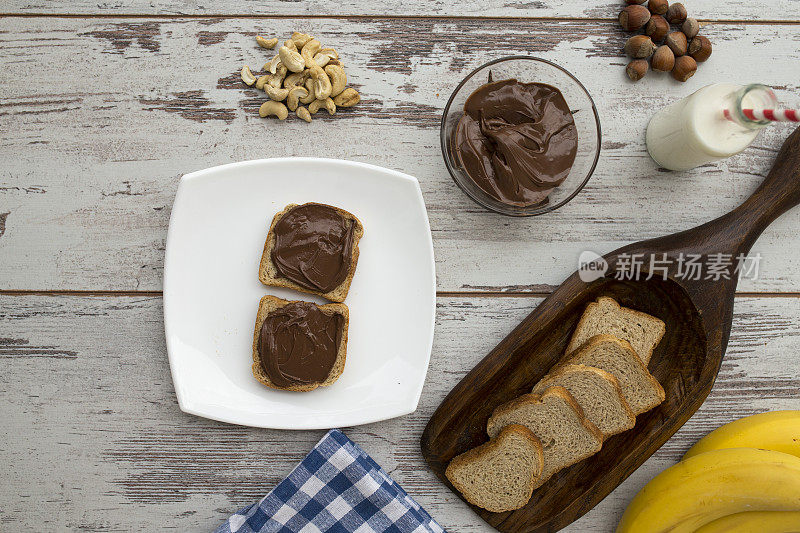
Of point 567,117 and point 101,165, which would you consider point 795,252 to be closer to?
point 567,117

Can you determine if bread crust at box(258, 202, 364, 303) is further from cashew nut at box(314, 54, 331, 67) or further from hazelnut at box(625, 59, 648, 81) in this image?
hazelnut at box(625, 59, 648, 81)

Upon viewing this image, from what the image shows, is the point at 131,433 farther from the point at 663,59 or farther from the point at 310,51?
the point at 663,59

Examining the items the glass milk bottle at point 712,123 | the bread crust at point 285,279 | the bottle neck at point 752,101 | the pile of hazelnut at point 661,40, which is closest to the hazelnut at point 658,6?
the pile of hazelnut at point 661,40

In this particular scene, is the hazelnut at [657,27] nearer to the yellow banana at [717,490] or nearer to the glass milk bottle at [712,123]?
the glass milk bottle at [712,123]

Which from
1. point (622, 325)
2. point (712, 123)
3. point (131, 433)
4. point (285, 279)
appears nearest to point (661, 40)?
point (712, 123)

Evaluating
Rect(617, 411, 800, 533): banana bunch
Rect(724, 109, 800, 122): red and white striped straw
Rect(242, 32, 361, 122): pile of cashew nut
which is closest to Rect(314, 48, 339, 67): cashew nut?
Rect(242, 32, 361, 122): pile of cashew nut

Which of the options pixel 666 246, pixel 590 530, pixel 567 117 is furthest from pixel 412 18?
pixel 590 530
